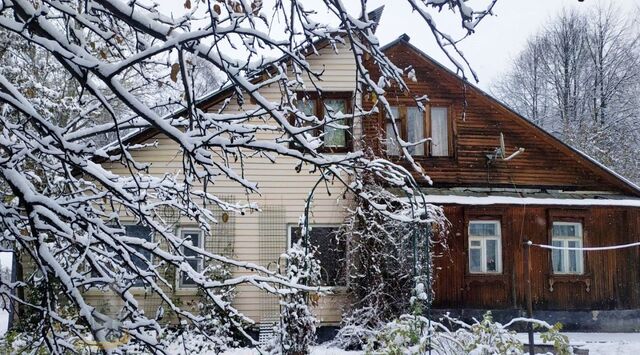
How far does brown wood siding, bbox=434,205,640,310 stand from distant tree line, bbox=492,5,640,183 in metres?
13.8

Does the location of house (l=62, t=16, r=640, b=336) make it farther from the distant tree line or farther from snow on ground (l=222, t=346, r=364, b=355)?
the distant tree line

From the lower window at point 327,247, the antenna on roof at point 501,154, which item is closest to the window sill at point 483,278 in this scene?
the antenna on roof at point 501,154

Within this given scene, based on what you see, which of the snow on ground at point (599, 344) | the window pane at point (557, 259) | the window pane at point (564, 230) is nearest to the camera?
the snow on ground at point (599, 344)

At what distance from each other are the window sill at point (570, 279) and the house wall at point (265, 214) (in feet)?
16.1

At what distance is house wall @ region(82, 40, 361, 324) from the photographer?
12023 millimetres

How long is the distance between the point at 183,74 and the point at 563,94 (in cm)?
3605

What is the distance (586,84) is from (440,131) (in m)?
23.9

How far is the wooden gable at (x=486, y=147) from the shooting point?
44.9 ft

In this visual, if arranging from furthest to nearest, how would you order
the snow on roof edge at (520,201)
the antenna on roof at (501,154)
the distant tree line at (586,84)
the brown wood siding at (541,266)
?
the distant tree line at (586,84) → the antenna on roof at (501,154) → the brown wood siding at (541,266) → the snow on roof edge at (520,201)

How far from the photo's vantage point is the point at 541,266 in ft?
44.1

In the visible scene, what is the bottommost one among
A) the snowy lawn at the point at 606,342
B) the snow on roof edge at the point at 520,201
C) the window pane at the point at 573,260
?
the snowy lawn at the point at 606,342

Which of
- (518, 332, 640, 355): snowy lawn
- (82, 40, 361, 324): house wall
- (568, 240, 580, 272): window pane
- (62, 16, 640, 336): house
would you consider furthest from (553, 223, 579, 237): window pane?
(82, 40, 361, 324): house wall

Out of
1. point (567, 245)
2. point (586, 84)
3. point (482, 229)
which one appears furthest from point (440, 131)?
point (586, 84)

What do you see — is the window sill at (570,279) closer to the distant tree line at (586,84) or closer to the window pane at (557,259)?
the window pane at (557,259)
